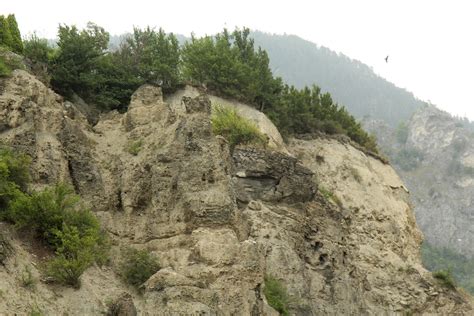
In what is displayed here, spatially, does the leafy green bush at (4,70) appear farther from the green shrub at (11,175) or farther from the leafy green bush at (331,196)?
the leafy green bush at (331,196)

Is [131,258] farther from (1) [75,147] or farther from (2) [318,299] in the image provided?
(2) [318,299]

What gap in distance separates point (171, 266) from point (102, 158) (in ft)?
16.5

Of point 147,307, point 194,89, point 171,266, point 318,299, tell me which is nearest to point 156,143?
point 171,266

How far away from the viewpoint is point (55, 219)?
1598 centimetres

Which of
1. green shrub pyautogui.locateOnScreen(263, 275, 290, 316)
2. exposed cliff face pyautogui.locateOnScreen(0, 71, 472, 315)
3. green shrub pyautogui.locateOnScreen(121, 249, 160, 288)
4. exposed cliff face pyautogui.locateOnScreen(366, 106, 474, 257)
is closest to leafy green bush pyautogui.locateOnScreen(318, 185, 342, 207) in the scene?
exposed cliff face pyautogui.locateOnScreen(0, 71, 472, 315)

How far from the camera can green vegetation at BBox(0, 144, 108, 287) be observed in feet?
49.2

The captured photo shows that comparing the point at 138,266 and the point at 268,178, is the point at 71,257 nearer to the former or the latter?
the point at 138,266

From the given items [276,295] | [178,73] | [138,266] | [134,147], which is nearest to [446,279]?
[276,295]

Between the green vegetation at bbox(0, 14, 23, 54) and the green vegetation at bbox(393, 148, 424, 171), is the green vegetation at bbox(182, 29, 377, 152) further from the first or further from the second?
the green vegetation at bbox(393, 148, 424, 171)

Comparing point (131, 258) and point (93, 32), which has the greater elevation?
point (93, 32)

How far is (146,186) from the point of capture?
1942 cm

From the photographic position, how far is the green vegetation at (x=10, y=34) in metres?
24.7

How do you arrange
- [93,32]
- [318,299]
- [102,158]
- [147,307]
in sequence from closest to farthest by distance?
1. [147,307]
2. [102,158]
3. [318,299]
4. [93,32]

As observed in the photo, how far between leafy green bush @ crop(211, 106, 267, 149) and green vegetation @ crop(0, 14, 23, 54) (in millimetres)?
8149
